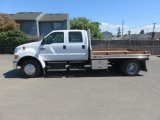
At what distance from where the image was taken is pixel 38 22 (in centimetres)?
3875

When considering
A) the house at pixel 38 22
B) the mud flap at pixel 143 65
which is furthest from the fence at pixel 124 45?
the house at pixel 38 22

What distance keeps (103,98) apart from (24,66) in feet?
15.8

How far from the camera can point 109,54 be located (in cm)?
987

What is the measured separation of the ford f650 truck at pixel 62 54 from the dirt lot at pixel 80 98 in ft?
2.05

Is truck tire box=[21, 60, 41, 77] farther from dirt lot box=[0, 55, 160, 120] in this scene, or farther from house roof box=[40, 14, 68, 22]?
house roof box=[40, 14, 68, 22]

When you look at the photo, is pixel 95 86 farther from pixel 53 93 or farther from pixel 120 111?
pixel 120 111

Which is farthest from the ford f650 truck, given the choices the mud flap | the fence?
the fence

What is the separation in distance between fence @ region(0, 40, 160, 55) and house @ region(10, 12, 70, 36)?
16.0m

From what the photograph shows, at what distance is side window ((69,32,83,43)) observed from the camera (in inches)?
391

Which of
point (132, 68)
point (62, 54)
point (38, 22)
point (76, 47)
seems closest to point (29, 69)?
point (62, 54)

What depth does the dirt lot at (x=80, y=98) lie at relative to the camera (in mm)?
5090

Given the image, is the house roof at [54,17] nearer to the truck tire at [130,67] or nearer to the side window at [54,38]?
the side window at [54,38]

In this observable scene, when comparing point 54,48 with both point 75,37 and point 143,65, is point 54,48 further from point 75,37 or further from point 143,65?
point 143,65

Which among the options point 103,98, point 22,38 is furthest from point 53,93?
point 22,38
